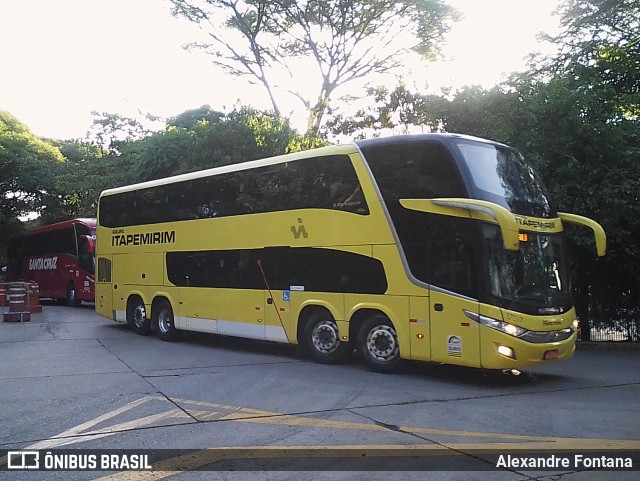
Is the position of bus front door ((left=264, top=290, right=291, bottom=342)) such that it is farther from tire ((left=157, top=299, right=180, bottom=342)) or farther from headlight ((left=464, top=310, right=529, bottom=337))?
headlight ((left=464, top=310, right=529, bottom=337))

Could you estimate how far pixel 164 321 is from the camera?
16.4m

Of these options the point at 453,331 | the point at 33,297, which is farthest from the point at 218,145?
the point at 453,331

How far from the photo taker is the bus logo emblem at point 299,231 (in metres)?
12.5

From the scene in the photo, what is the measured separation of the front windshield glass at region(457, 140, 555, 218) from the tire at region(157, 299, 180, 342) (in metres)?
8.83

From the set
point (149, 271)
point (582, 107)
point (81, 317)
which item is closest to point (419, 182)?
point (582, 107)

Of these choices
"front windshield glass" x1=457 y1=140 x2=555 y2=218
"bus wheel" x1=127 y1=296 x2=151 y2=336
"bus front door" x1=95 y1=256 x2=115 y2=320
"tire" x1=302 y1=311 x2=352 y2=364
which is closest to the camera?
"front windshield glass" x1=457 y1=140 x2=555 y2=218

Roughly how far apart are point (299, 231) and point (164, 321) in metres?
5.59

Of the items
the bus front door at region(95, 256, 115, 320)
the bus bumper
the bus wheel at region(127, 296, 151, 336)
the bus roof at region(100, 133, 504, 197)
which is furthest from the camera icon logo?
the bus front door at region(95, 256, 115, 320)

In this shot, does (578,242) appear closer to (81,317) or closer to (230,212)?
(230,212)

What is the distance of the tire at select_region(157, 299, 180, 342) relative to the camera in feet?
52.8

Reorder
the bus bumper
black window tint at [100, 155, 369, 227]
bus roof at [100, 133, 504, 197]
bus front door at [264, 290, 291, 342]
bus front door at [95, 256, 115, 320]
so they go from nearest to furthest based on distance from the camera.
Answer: the bus bumper → bus roof at [100, 133, 504, 197] → black window tint at [100, 155, 369, 227] → bus front door at [264, 290, 291, 342] → bus front door at [95, 256, 115, 320]

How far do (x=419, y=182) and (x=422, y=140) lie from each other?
689 mm

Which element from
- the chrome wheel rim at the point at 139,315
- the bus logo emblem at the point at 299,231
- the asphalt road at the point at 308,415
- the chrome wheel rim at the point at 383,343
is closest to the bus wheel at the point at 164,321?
the chrome wheel rim at the point at 139,315

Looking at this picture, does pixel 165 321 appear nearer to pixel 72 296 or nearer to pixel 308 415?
pixel 308 415
